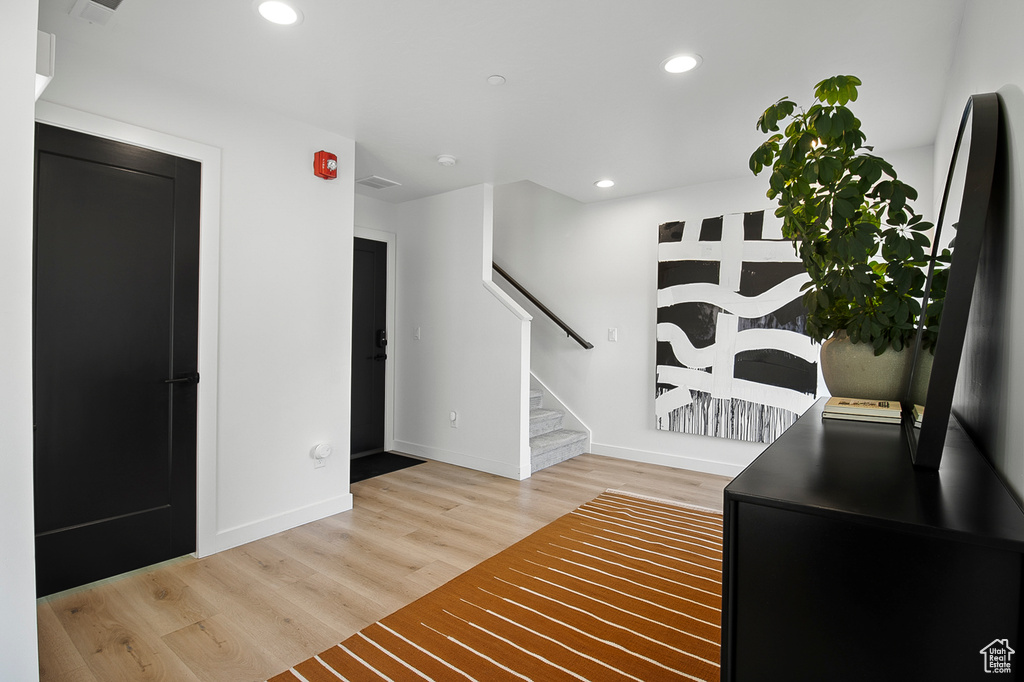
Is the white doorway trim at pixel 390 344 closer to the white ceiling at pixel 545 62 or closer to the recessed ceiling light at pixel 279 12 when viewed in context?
the white ceiling at pixel 545 62

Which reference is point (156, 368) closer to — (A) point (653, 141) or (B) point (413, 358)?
(B) point (413, 358)

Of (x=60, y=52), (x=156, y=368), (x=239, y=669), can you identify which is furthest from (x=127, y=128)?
(x=239, y=669)

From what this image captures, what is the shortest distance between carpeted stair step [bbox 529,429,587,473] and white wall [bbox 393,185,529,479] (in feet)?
0.55

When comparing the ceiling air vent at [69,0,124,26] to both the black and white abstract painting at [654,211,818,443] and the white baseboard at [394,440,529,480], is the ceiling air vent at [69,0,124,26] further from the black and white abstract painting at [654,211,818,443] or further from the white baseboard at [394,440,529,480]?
the black and white abstract painting at [654,211,818,443]

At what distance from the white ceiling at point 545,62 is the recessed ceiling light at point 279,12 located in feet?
0.13

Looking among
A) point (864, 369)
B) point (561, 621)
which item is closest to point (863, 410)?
point (864, 369)

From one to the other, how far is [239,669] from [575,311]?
379 cm

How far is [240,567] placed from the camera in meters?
2.54

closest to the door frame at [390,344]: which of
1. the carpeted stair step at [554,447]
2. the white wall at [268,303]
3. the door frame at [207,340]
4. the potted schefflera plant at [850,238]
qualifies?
the carpeted stair step at [554,447]

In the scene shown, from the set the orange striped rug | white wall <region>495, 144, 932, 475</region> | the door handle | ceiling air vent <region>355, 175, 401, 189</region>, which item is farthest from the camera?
white wall <region>495, 144, 932, 475</region>

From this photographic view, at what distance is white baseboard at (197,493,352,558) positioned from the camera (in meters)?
2.73

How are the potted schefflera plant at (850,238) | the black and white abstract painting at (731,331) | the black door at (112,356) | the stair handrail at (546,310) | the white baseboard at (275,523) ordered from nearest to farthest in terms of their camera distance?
the potted schefflera plant at (850,238) → the black door at (112,356) → the white baseboard at (275,523) → the black and white abstract painting at (731,331) → the stair handrail at (546,310)

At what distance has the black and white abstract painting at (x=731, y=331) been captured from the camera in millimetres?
3805

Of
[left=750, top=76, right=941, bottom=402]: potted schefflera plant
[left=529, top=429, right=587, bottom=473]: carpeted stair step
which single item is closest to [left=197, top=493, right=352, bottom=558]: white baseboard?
[left=529, top=429, right=587, bottom=473]: carpeted stair step
